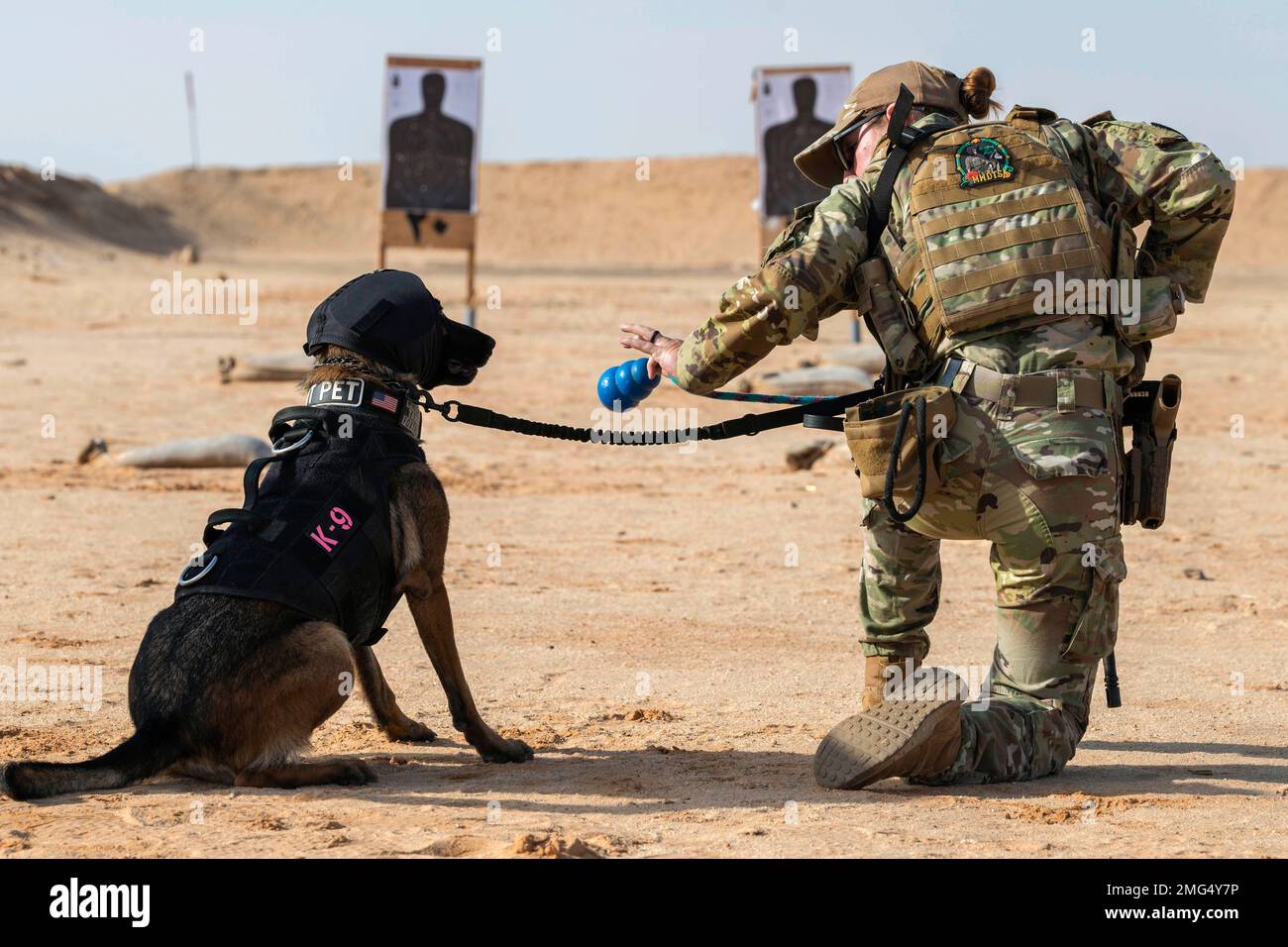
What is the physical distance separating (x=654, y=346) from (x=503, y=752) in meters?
1.39

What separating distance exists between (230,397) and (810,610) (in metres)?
8.13

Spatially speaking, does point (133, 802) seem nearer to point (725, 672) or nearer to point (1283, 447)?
point (725, 672)

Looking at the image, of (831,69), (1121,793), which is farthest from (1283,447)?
(831,69)

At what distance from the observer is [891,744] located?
13.9 ft

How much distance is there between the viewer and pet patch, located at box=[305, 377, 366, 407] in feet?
15.6

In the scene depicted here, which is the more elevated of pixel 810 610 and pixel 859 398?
pixel 859 398

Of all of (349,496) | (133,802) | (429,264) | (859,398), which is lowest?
(133,802)

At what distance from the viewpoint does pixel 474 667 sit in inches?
243

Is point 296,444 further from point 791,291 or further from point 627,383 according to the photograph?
point 791,291

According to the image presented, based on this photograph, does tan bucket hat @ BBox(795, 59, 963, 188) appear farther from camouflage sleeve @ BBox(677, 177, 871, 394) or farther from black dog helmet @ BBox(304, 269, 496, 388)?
black dog helmet @ BBox(304, 269, 496, 388)

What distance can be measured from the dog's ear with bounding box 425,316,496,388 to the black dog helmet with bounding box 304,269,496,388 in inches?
2.6

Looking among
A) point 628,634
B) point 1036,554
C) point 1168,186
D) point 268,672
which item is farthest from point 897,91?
point 628,634
